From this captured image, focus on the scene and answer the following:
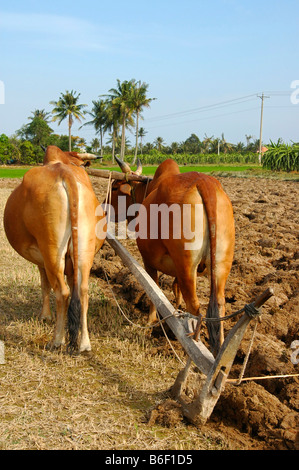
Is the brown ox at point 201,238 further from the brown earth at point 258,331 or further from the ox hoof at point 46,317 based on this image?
the ox hoof at point 46,317

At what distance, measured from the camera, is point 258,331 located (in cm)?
451

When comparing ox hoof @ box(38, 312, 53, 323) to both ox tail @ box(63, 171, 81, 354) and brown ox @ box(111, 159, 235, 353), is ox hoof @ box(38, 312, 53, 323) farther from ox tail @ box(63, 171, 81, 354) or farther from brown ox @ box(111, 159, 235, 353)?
brown ox @ box(111, 159, 235, 353)

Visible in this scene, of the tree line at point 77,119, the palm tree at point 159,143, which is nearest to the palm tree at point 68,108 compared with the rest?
the tree line at point 77,119

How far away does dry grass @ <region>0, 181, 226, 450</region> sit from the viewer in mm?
2846

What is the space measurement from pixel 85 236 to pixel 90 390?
4.73 ft

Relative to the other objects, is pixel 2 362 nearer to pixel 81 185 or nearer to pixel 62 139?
pixel 81 185

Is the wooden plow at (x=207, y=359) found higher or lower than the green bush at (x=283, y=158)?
lower

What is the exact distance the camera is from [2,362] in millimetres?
4102

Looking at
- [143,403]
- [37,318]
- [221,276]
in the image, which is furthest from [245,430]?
[37,318]

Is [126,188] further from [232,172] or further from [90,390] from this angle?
[232,172]

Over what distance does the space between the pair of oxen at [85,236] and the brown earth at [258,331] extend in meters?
0.56

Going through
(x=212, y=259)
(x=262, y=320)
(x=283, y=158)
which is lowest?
(x=262, y=320)

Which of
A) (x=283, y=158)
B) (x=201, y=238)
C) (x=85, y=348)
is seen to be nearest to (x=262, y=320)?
(x=201, y=238)

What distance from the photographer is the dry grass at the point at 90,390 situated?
2846mm
